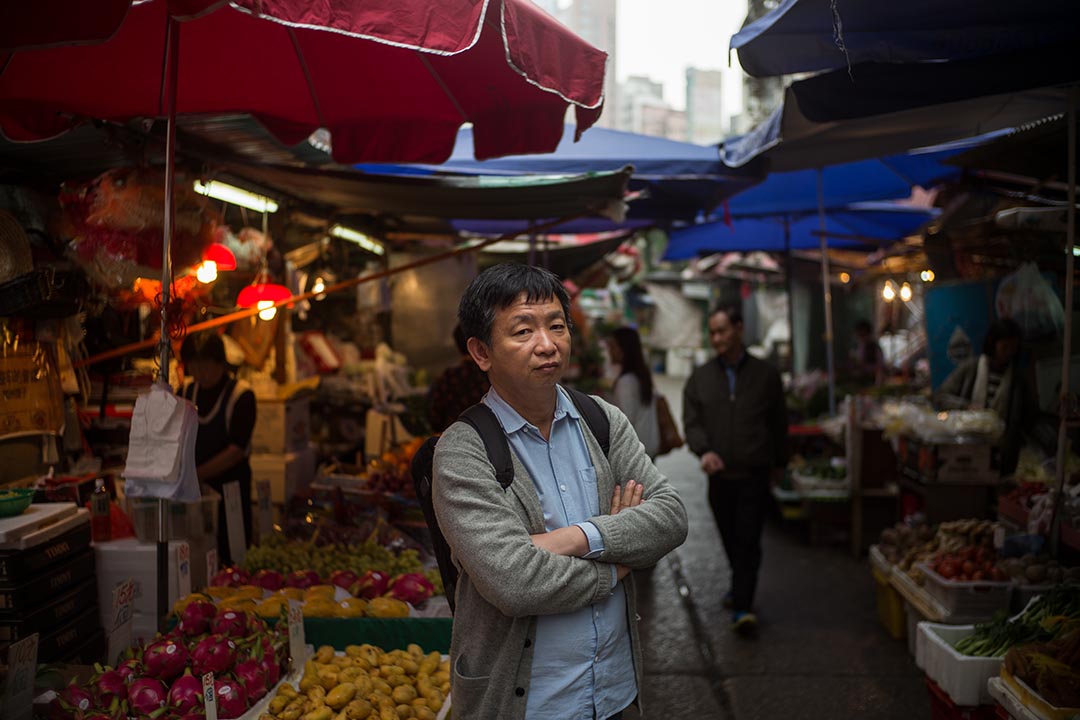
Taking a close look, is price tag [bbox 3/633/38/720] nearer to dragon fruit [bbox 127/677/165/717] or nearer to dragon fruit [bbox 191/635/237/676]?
dragon fruit [bbox 127/677/165/717]

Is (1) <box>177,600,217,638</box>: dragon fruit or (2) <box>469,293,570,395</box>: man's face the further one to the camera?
(1) <box>177,600,217,638</box>: dragon fruit

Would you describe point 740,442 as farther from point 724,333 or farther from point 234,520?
point 234,520

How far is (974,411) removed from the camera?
688 cm

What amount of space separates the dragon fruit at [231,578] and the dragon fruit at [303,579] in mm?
212

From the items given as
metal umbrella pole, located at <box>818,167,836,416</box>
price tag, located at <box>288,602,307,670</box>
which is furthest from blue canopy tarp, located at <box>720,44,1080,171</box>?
price tag, located at <box>288,602,307,670</box>

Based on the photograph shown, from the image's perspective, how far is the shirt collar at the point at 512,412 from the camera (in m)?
2.38

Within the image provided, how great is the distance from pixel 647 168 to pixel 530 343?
421 cm

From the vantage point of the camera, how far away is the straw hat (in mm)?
4012

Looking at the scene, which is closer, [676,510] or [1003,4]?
[676,510]

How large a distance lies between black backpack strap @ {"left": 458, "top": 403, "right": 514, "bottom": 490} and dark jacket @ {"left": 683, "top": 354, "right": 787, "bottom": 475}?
12.2 feet

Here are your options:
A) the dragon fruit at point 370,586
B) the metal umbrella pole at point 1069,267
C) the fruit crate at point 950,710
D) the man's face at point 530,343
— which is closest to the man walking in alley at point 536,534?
the man's face at point 530,343

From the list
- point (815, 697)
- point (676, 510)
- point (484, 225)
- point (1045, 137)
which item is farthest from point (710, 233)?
point (676, 510)

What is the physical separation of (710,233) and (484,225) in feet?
12.4

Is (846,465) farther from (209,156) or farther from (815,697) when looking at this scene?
(209,156)
